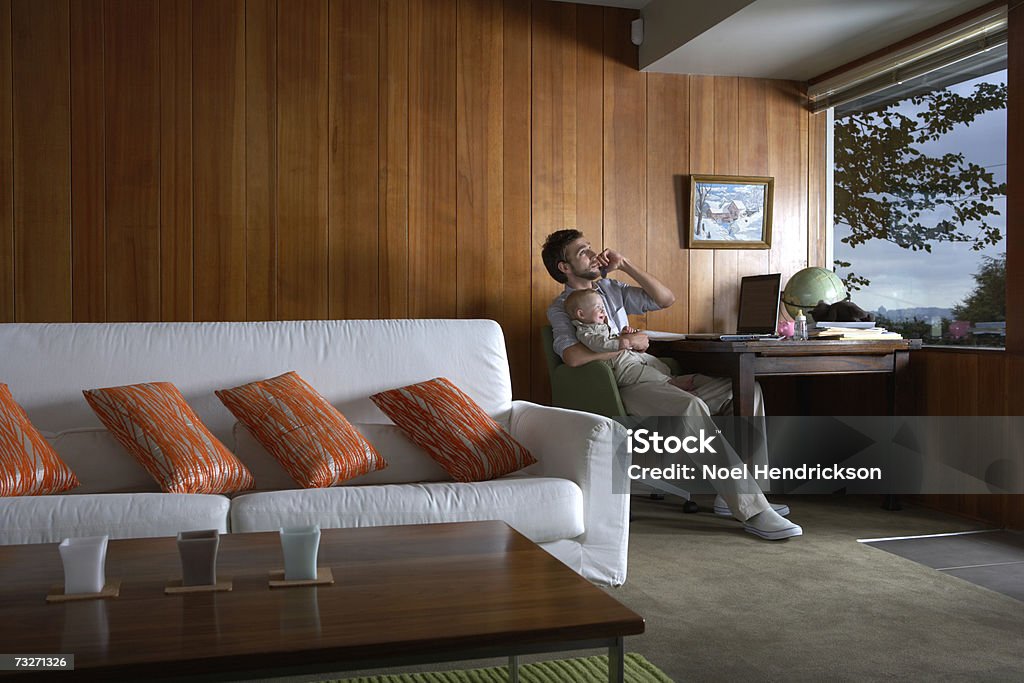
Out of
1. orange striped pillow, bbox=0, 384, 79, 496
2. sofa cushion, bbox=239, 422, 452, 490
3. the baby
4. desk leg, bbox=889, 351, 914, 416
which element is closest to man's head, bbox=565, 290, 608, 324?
the baby

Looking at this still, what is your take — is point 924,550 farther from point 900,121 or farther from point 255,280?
point 255,280

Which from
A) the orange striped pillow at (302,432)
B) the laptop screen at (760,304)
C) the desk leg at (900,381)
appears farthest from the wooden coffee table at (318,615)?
the desk leg at (900,381)

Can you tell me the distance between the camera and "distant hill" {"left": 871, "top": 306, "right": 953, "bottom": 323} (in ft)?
12.7

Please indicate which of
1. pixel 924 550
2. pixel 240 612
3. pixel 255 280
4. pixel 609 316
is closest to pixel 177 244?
pixel 255 280

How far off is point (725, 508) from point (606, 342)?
83 centimetres

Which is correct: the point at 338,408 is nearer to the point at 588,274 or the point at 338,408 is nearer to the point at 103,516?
the point at 103,516

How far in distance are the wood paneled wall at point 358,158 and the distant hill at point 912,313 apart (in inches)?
21.2

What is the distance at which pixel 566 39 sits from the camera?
421 cm

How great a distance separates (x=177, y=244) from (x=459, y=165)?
1.26m

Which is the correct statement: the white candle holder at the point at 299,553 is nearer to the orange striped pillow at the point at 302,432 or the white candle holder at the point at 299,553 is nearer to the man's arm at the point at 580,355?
the orange striped pillow at the point at 302,432

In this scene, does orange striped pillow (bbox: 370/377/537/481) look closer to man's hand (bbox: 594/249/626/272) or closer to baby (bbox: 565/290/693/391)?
baby (bbox: 565/290/693/391)

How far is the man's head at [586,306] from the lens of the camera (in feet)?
11.7

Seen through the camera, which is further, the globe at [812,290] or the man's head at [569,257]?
the globe at [812,290]

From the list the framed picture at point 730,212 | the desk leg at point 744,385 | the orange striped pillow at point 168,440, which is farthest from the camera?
the framed picture at point 730,212
